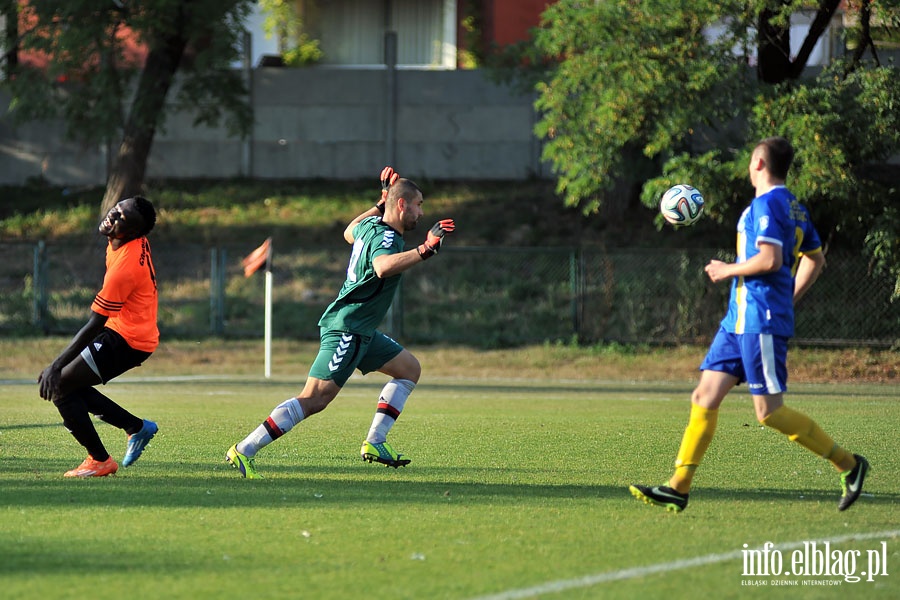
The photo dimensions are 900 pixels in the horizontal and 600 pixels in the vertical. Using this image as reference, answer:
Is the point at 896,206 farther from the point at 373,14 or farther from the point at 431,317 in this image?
the point at 373,14

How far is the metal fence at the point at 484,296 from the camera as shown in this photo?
22.1 m

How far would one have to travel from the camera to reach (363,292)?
26.3 ft

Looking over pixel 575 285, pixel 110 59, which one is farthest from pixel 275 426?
pixel 110 59

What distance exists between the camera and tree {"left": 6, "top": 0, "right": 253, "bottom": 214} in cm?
2433

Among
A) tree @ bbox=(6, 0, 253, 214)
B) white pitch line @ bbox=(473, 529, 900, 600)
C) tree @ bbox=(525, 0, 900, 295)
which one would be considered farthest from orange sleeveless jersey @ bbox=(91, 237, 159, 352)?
tree @ bbox=(6, 0, 253, 214)

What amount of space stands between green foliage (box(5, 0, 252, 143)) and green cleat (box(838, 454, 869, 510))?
67.1 ft

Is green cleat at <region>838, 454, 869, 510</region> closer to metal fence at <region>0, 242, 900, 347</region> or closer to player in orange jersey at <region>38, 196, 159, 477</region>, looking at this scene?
player in orange jersey at <region>38, 196, 159, 477</region>

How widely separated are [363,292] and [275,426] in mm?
1107

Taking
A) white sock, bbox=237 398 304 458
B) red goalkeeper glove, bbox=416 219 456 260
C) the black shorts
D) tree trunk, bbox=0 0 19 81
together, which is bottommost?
white sock, bbox=237 398 304 458

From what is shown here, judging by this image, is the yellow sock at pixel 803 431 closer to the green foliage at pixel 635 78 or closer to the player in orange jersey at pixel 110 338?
the player in orange jersey at pixel 110 338

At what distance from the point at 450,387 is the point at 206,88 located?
11926 mm

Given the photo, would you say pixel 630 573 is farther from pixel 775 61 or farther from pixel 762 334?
pixel 775 61

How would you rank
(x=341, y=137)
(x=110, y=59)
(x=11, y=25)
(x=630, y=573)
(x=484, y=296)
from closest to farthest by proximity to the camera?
1. (x=630, y=573)
2. (x=484, y=296)
3. (x=110, y=59)
4. (x=11, y=25)
5. (x=341, y=137)

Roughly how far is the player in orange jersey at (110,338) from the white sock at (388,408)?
5.63ft
